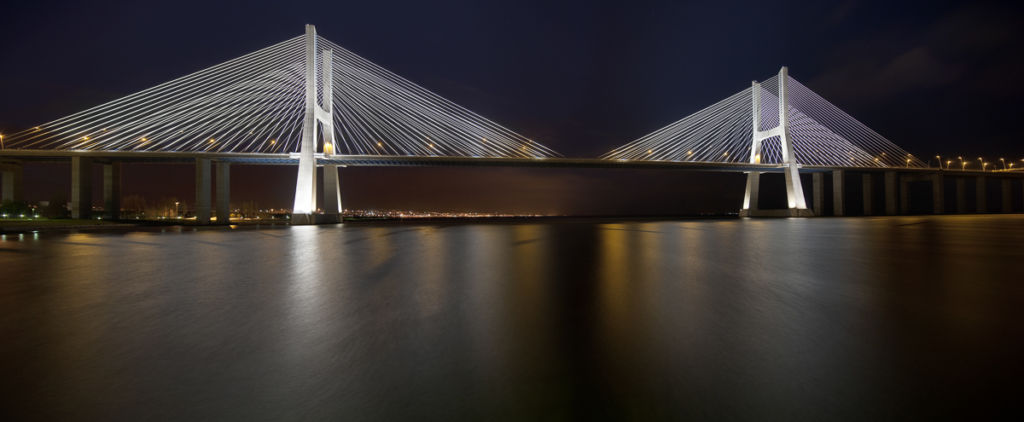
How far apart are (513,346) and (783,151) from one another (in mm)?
59118

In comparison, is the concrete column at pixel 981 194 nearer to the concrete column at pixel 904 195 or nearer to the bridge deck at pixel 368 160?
the concrete column at pixel 904 195

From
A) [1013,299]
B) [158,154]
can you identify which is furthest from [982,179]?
[158,154]

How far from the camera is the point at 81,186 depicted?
41.0 m

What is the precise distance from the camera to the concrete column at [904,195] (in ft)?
239

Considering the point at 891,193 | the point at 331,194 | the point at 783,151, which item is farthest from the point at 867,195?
the point at 331,194

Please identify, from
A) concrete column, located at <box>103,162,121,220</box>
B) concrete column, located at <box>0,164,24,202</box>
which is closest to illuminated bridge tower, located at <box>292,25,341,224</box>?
concrete column, located at <box>103,162,121,220</box>

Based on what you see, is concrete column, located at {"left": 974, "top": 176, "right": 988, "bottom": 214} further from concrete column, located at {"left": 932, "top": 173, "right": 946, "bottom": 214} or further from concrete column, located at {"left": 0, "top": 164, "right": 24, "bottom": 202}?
concrete column, located at {"left": 0, "top": 164, "right": 24, "bottom": 202}

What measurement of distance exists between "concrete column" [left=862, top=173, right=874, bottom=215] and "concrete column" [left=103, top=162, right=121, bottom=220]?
98.9 metres

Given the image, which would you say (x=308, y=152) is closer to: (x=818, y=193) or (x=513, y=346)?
(x=513, y=346)

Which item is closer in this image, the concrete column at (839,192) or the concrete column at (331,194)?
the concrete column at (331,194)

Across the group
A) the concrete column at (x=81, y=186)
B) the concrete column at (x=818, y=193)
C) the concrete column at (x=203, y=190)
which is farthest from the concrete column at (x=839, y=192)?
the concrete column at (x=81, y=186)

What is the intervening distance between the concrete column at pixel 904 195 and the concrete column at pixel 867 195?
6498 mm

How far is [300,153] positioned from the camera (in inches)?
1426

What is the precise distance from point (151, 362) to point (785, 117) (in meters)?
63.0
